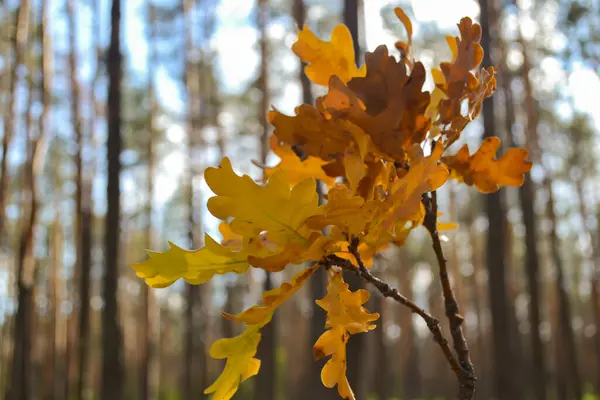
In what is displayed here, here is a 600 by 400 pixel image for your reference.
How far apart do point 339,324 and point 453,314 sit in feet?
0.64

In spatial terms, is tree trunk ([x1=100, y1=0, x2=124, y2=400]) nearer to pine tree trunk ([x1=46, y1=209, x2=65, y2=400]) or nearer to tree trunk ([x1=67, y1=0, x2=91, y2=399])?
tree trunk ([x1=67, y1=0, x2=91, y2=399])

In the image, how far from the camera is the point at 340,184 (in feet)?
2.77

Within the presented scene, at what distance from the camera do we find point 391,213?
0.77 meters

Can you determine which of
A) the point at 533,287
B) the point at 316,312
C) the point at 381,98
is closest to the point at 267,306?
the point at 381,98

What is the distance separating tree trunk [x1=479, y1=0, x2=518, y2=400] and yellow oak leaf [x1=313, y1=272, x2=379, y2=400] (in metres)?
6.38

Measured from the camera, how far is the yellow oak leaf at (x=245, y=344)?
0.78 metres

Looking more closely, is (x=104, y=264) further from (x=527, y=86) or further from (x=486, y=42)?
(x=527, y=86)

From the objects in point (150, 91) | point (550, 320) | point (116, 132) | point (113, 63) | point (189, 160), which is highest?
point (150, 91)

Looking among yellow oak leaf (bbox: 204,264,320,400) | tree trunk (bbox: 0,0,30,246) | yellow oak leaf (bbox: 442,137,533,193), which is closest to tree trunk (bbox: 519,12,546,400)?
tree trunk (bbox: 0,0,30,246)

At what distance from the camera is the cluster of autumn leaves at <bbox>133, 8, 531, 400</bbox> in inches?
29.6

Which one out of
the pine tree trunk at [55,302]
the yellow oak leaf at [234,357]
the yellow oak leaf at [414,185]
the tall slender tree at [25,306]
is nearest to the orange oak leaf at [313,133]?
the yellow oak leaf at [414,185]

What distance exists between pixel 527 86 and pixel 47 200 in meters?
13.4

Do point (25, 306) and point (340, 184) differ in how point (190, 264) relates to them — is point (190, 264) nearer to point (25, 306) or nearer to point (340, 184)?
point (340, 184)

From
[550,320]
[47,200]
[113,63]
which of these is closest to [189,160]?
[47,200]
